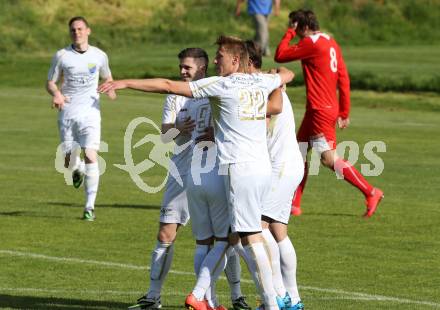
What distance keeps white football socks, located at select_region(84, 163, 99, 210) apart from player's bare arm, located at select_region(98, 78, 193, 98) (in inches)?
281

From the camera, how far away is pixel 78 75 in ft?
57.3

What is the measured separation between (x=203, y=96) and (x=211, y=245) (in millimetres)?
1496

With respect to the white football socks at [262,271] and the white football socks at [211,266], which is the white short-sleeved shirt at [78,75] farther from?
the white football socks at [262,271]

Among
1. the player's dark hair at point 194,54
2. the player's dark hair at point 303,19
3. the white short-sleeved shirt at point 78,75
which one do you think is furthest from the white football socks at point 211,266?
the white short-sleeved shirt at point 78,75

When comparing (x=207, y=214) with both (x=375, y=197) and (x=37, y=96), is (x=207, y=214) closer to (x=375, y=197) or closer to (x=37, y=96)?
(x=375, y=197)

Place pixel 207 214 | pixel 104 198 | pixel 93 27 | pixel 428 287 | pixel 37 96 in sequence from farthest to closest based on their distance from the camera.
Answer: pixel 93 27
pixel 37 96
pixel 104 198
pixel 428 287
pixel 207 214

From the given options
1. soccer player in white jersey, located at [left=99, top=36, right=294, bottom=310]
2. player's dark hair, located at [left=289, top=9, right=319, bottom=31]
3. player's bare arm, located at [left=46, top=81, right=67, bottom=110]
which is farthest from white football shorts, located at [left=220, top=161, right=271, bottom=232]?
player's bare arm, located at [left=46, top=81, right=67, bottom=110]

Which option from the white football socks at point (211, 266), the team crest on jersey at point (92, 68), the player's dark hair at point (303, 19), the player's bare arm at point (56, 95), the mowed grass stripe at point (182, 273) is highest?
the player's dark hair at point (303, 19)

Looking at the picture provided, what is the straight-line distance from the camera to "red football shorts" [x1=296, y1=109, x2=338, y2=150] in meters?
16.9

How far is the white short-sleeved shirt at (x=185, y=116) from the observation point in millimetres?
10500

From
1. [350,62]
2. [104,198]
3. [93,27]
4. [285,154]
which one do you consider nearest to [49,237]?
[104,198]

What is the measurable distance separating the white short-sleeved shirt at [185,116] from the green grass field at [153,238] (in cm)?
126

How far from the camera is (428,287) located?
40.0ft

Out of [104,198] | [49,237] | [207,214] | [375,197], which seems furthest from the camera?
[104,198]
